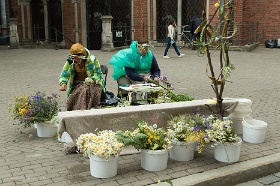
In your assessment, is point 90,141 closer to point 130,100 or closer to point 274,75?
point 130,100

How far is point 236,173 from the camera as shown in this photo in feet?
14.0

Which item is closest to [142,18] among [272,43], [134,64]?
[272,43]

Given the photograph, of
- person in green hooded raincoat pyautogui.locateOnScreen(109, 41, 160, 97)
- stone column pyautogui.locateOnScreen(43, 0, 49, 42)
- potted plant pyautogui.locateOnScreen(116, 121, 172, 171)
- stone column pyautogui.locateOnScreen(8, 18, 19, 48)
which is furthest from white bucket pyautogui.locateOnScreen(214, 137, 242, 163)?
stone column pyautogui.locateOnScreen(43, 0, 49, 42)

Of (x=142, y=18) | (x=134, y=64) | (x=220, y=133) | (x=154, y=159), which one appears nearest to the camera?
(x=154, y=159)

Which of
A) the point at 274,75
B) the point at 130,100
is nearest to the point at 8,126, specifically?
the point at 130,100

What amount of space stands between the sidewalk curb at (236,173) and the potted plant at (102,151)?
594mm

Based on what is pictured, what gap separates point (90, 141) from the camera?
4117 millimetres

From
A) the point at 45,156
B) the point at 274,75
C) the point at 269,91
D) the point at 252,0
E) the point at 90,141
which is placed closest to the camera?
the point at 90,141

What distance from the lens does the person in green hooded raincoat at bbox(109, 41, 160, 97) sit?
254 inches

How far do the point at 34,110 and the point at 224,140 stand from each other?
113 inches

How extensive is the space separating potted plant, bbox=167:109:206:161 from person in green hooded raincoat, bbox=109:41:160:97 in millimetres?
1825

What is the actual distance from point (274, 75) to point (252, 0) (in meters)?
9.38

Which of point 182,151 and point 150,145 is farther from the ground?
point 150,145

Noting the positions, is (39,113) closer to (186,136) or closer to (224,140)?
(186,136)
